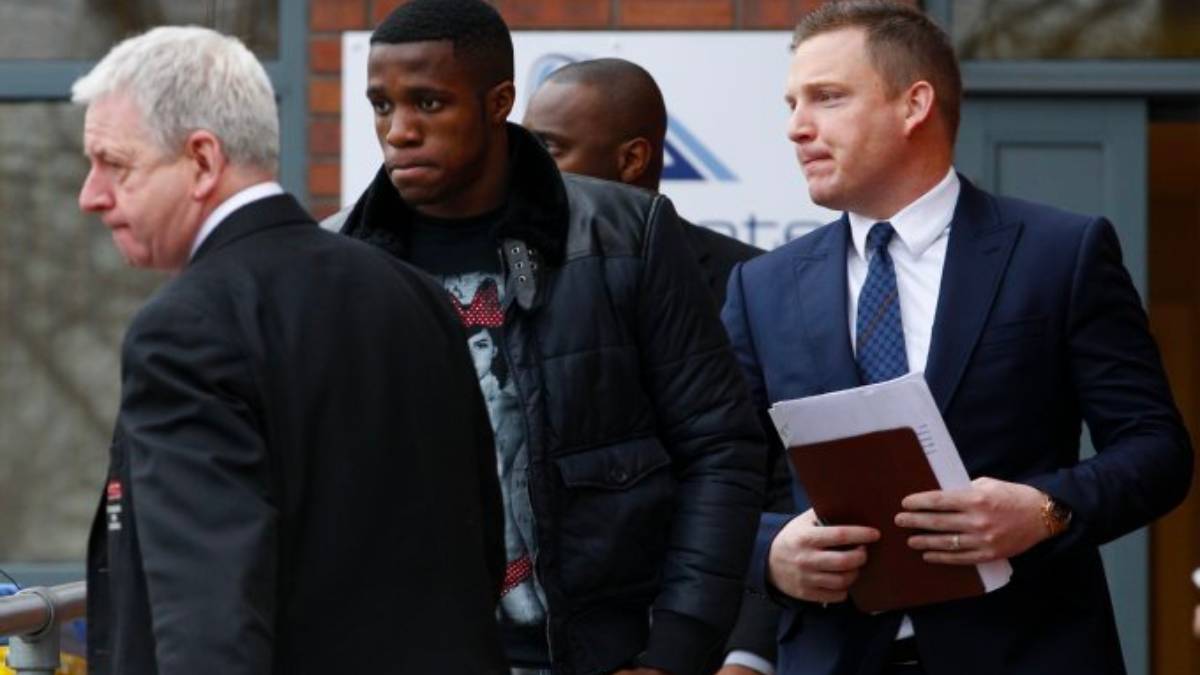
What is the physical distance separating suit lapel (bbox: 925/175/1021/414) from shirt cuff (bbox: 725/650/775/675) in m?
1.03

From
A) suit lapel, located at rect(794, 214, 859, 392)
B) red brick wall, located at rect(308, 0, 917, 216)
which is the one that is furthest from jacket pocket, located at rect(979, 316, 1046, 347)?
red brick wall, located at rect(308, 0, 917, 216)

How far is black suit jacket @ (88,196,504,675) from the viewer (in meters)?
3.32

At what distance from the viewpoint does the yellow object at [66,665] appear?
4785 mm

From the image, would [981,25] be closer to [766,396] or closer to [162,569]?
[766,396]

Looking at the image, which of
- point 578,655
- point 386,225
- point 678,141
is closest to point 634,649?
point 578,655

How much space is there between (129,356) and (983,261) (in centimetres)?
145

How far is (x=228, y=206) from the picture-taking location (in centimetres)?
353

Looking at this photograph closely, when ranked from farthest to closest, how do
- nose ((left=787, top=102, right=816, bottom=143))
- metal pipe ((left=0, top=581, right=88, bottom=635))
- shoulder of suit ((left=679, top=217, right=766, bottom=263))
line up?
shoulder of suit ((left=679, top=217, right=766, bottom=263)), metal pipe ((left=0, top=581, right=88, bottom=635)), nose ((left=787, top=102, right=816, bottom=143))

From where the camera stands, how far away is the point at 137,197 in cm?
352

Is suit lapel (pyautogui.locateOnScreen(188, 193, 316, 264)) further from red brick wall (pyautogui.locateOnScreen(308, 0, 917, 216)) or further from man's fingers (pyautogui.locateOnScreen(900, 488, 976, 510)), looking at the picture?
red brick wall (pyautogui.locateOnScreen(308, 0, 917, 216))

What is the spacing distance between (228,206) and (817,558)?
1.14 m

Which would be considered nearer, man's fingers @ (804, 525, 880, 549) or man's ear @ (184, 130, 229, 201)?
man's ear @ (184, 130, 229, 201)

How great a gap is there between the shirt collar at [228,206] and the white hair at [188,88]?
4cm

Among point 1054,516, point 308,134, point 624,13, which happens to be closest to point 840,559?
point 1054,516
